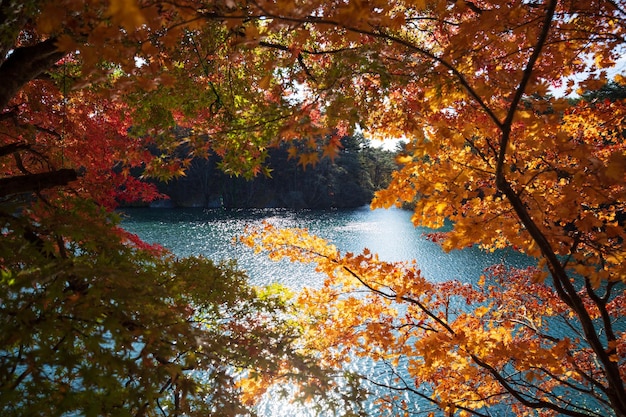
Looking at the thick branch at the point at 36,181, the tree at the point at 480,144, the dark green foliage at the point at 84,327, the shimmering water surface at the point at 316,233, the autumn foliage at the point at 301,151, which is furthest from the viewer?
the shimmering water surface at the point at 316,233

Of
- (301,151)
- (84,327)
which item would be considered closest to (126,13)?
(84,327)

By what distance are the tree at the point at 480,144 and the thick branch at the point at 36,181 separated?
1833mm

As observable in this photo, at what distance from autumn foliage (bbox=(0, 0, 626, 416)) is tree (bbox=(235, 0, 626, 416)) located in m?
0.02

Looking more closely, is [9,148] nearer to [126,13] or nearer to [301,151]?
[301,151]

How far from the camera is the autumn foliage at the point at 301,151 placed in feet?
5.65

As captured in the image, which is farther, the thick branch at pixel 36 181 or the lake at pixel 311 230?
the lake at pixel 311 230

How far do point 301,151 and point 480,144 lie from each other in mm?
1928

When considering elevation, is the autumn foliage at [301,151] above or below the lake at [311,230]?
below

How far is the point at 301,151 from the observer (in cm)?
293

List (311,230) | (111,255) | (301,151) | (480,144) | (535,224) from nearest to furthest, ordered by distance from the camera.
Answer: (535,224) < (111,255) < (301,151) < (480,144) < (311,230)

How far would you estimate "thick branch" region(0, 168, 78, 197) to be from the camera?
2.57m

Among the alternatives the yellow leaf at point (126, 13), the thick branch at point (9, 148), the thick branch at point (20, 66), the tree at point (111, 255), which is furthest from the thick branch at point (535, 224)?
the thick branch at point (9, 148)

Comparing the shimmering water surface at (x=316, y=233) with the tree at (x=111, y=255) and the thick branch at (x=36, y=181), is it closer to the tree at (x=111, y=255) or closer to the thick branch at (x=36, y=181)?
the tree at (x=111, y=255)

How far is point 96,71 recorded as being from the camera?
1.72 meters
